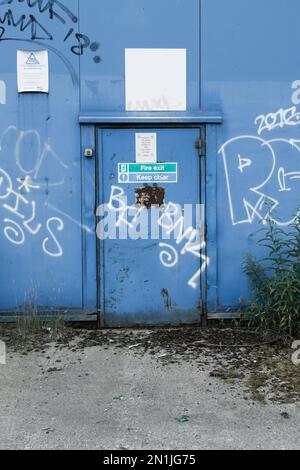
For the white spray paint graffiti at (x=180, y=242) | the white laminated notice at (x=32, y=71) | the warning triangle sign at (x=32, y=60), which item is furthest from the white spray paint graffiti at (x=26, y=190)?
the white spray paint graffiti at (x=180, y=242)

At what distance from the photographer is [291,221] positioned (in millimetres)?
5355

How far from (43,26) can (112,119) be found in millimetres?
1124

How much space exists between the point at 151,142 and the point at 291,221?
5.26 feet

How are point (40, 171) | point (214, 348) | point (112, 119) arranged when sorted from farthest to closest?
1. point (40, 171)
2. point (112, 119)
3. point (214, 348)

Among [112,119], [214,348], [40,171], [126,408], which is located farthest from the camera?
[40,171]

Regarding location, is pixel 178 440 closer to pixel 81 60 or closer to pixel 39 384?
pixel 39 384

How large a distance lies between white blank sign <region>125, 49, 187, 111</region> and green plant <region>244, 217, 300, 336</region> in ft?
5.16

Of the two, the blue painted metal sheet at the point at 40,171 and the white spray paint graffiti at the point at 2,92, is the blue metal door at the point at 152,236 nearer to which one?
the blue painted metal sheet at the point at 40,171

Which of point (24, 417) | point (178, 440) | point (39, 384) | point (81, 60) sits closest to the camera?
point (178, 440)

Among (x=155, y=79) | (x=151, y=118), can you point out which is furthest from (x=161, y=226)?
(x=155, y=79)

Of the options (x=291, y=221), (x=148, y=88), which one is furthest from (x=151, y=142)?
(x=291, y=221)

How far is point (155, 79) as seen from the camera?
17.0 ft

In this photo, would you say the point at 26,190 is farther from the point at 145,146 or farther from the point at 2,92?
the point at 145,146

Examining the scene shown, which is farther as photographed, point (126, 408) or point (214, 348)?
point (214, 348)
